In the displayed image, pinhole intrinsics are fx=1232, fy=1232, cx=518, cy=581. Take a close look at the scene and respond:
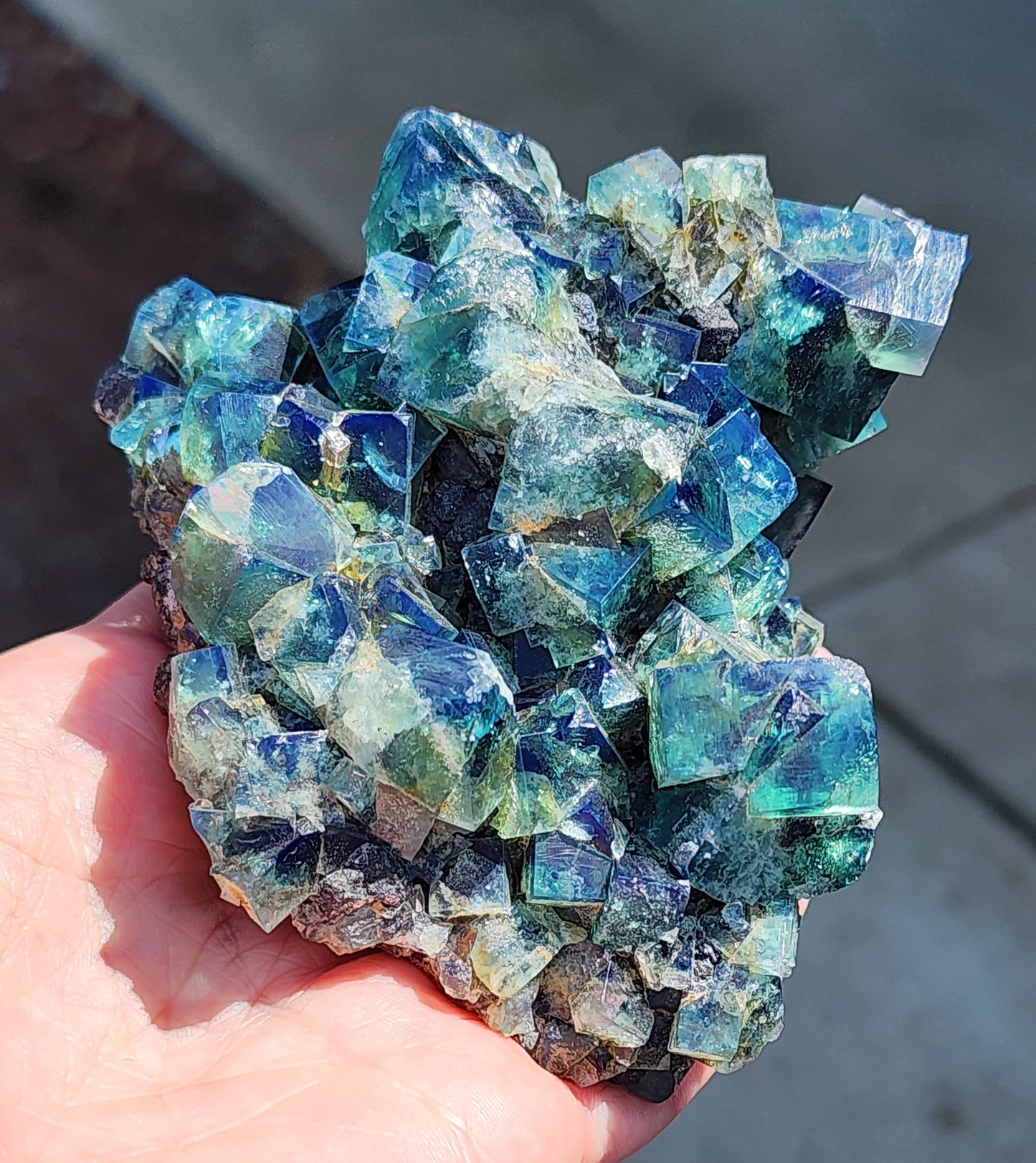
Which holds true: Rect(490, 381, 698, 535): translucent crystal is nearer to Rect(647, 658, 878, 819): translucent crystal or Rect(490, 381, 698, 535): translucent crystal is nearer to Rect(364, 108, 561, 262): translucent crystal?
Rect(647, 658, 878, 819): translucent crystal

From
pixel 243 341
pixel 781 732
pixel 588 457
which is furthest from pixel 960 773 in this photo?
pixel 243 341

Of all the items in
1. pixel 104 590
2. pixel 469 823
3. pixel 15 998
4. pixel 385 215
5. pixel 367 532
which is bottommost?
pixel 104 590

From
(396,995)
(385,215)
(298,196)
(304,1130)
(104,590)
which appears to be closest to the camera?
(304,1130)

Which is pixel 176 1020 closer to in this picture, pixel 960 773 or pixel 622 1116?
pixel 622 1116

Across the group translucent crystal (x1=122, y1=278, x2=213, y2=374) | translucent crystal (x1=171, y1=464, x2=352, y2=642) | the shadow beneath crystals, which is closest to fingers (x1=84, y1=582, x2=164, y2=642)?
the shadow beneath crystals

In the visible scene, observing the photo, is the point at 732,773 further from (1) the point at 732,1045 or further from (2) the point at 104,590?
(2) the point at 104,590

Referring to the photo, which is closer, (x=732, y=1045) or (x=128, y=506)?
(x=732, y=1045)

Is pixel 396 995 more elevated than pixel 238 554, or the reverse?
pixel 238 554

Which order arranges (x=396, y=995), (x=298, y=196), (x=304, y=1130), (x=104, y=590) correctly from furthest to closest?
(x=298, y=196), (x=104, y=590), (x=396, y=995), (x=304, y=1130)

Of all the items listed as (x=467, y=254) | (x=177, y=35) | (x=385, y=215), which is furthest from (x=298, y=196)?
(x=467, y=254)
